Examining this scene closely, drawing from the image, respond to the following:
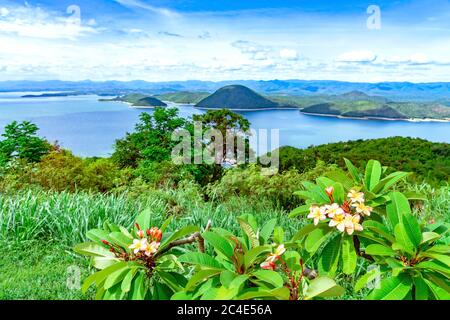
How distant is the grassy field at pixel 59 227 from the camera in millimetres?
2134

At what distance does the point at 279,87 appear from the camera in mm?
8297

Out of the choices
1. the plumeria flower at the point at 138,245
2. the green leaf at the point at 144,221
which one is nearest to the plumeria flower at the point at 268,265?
the plumeria flower at the point at 138,245

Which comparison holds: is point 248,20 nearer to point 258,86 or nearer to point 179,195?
point 179,195

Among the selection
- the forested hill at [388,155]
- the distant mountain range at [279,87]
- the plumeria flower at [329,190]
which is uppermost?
the distant mountain range at [279,87]

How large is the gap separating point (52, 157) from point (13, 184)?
1540 millimetres

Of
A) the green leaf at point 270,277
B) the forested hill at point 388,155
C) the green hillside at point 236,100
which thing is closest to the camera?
the green leaf at point 270,277

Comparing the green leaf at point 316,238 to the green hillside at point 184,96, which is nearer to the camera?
the green leaf at point 316,238

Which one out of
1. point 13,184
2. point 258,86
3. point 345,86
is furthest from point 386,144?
point 13,184

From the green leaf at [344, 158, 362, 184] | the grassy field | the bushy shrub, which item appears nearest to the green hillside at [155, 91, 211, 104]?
the bushy shrub

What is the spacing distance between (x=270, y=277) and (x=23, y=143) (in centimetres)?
710

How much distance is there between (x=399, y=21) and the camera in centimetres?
487

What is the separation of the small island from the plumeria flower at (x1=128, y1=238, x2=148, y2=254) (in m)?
7.08

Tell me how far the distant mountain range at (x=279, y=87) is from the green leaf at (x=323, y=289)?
261 inches

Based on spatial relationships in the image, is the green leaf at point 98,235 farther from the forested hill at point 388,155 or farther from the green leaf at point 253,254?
the forested hill at point 388,155
